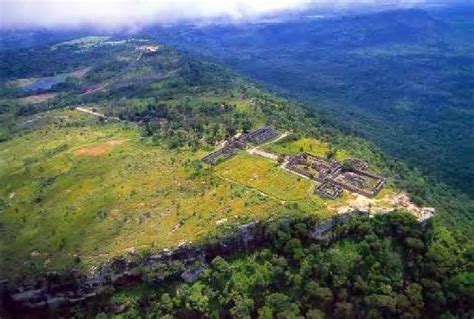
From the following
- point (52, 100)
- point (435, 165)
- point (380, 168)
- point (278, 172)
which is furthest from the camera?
point (52, 100)

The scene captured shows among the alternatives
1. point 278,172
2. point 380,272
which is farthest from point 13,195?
point 380,272

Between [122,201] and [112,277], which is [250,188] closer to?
[122,201]

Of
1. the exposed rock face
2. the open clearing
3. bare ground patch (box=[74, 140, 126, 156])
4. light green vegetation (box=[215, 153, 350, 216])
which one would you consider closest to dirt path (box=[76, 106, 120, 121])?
bare ground patch (box=[74, 140, 126, 156])

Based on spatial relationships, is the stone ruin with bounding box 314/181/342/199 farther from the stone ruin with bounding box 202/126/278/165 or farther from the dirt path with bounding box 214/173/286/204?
the stone ruin with bounding box 202/126/278/165

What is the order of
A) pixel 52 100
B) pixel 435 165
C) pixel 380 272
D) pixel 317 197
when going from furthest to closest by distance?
pixel 52 100 → pixel 435 165 → pixel 317 197 → pixel 380 272

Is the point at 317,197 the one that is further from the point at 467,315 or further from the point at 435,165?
the point at 435,165

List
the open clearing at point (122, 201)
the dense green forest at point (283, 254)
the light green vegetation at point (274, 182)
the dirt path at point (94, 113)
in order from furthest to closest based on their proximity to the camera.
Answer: the dirt path at point (94, 113) < the light green vegetation at point (274, 182) < the open clearing at point (122, 201) < the dense green forest at point (283, 254)

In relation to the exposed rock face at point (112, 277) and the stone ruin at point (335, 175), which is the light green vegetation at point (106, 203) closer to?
the exposed rock face at point (112, 277)

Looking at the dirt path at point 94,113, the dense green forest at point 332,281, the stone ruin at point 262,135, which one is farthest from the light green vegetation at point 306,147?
the dirt path at point 94,113
